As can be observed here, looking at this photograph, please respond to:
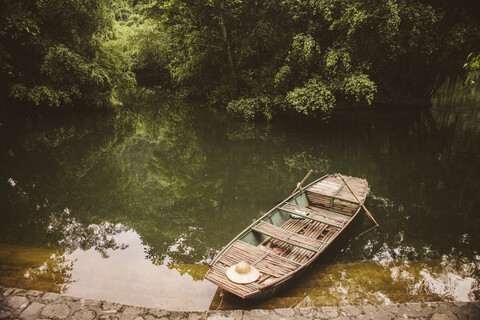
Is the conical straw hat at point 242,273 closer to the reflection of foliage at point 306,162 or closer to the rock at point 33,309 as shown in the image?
the rock at point 33,309

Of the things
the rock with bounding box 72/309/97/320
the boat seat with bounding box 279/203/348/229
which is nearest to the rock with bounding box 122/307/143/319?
the rock with bounding box 72/309/97/320

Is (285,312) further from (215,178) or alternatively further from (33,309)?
(215,178)

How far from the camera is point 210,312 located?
15.2ft

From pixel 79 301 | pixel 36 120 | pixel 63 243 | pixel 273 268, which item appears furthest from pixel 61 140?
pixel 273 268

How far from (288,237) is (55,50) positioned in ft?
56.1

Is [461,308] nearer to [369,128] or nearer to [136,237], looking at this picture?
[136,237]

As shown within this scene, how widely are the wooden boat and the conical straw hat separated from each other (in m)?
0.11

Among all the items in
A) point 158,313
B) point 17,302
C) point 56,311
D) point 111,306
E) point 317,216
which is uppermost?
point 17,302

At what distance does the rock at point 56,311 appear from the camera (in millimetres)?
4438

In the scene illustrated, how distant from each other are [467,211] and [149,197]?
33.7 ft

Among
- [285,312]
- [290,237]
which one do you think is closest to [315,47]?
[290,237]

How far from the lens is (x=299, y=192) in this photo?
855 cm

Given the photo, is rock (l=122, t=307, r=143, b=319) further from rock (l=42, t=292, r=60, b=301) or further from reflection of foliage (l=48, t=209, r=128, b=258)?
reflection of foliage (l=48, t=209, r=128, b=258)

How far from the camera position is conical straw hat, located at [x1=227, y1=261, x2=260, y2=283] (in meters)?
4.99
